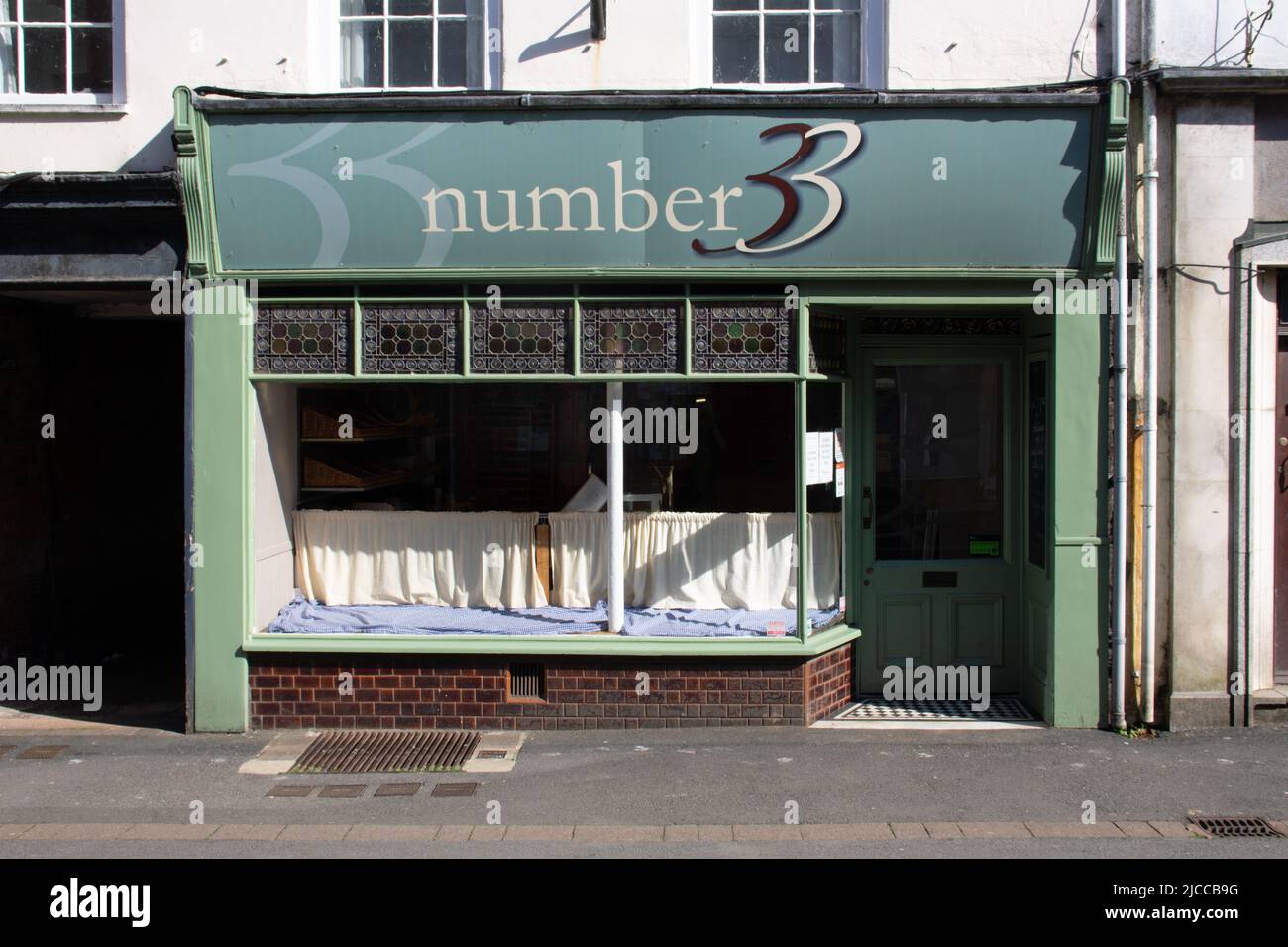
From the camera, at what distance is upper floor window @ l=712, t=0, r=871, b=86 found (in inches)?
336

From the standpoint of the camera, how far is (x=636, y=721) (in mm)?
8422

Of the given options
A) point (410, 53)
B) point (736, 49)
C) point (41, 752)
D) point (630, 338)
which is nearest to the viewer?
point (41, 752)

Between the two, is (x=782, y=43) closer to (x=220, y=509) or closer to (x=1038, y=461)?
(x=1038, y=461)

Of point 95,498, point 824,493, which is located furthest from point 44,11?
point 824,493

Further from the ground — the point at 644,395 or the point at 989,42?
the point at 989,42

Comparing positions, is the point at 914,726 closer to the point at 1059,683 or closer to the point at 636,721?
the point at 1059,683

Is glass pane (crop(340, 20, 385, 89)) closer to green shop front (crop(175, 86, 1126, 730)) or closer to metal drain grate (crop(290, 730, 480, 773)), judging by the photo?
green shop front (crop(175, 86, 1126, 730))

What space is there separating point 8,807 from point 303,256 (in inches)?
148

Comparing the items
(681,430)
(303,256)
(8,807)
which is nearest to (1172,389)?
(681,430)

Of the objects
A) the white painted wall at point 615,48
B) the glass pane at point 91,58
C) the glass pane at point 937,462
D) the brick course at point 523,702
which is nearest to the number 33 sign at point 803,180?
the white painted wall at point 615,48

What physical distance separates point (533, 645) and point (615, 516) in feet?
3.51

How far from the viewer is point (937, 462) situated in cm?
917

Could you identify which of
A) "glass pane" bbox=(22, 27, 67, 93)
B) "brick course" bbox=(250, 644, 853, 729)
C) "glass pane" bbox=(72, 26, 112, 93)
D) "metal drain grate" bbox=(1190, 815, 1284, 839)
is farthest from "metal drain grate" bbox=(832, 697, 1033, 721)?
"glass pane" bbox=(22, 27, 67, 93)

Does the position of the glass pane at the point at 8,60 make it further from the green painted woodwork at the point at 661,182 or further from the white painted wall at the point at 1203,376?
the white painted wall at the point at 1203,376
